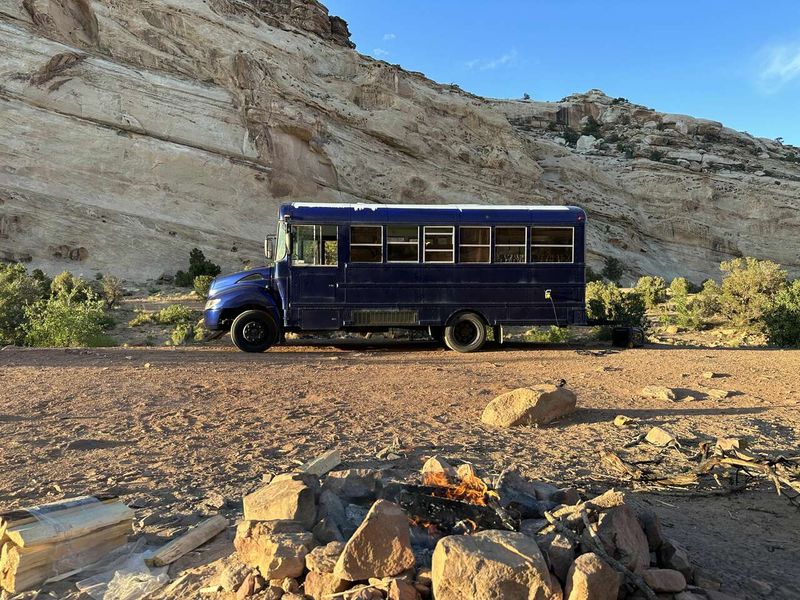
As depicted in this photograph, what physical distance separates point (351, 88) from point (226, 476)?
48421 mm

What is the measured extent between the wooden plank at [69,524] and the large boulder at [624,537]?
10.3 ft

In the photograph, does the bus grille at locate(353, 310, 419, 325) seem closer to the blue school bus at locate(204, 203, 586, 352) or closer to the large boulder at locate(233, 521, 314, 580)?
the blue school bus at locate(204, 203, 586, 352)

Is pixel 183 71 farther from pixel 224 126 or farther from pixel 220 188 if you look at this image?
pixel 220 188

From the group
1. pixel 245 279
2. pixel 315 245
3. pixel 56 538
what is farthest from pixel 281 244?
pixel 56 538

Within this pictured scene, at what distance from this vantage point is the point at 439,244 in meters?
13.0

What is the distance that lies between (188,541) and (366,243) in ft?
32.1

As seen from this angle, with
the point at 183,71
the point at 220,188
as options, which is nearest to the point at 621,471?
the point at 220,188

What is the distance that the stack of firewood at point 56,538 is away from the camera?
10.2 feet

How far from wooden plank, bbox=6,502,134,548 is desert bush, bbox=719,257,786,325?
18.8 meters

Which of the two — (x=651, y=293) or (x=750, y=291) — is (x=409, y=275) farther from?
(x=651, y=293)

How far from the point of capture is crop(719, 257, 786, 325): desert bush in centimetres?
1722

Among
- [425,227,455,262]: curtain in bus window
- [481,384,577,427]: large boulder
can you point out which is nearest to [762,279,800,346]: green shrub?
[425,227,455,262]: curtain in bus window

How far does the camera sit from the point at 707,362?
35.9 feet

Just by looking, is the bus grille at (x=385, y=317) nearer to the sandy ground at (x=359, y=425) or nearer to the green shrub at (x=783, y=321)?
the sandy ground at (x=359, y=425)
